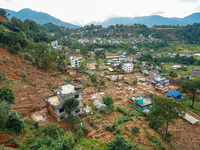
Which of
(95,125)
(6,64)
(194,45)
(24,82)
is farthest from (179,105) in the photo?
(194,45)

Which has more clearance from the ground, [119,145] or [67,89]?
[67,89]

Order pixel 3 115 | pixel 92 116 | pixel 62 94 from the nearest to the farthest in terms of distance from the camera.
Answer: pixel 3 115 < pixel 62 94 < pixel 92 116

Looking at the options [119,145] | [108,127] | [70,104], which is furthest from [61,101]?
[119,145]

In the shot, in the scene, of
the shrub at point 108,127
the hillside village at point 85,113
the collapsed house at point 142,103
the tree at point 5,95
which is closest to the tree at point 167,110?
the hillside village at point 85,113

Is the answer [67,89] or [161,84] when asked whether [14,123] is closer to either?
[67,89]

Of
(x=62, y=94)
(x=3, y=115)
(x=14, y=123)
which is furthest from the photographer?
(x=62, y=94)

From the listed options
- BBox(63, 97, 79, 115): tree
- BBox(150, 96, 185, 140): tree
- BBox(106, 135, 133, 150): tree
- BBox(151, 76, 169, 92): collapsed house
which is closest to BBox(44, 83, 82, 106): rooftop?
BBox(63, 97, 79, 115): tree

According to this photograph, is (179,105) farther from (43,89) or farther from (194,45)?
(194,45)

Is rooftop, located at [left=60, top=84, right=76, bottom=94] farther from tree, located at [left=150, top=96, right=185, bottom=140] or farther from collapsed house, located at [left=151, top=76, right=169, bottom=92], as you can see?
collapsed house, located at [left=151, top=76, right=169, bottom=92]
